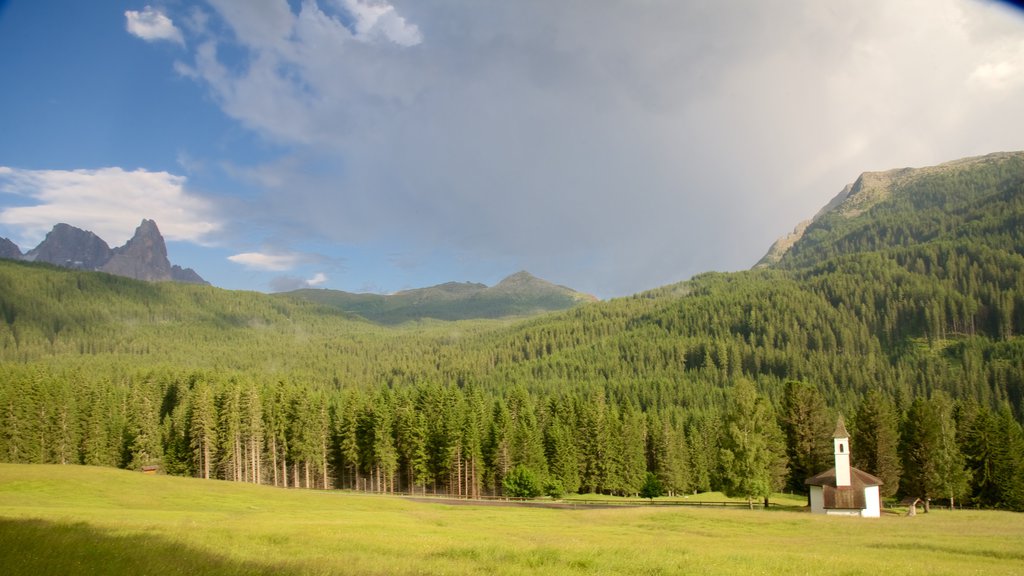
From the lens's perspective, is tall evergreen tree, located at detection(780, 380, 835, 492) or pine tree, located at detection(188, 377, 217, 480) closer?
tall evergreen tree, located at detection(780, 380, 835, 492)

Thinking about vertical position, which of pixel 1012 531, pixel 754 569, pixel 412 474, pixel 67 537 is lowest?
pixel 412 474

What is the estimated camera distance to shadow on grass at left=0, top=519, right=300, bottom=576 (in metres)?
20.5

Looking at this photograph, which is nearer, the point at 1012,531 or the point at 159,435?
the point at 1012,531

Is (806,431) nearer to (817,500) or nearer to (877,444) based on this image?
(877,444)

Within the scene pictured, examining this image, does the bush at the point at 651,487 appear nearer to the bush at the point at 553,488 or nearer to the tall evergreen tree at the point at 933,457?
the bush at the point at 553,488

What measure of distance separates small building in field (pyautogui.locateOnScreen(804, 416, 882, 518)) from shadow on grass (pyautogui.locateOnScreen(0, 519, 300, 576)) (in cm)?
6160

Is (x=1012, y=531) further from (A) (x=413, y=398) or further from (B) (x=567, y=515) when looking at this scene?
(A) (x=413, y=398)

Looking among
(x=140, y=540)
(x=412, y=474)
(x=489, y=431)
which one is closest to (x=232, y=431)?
(x=412, y=474)

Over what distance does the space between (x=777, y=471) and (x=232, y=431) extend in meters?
76.6

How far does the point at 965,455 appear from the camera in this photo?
3115 inches

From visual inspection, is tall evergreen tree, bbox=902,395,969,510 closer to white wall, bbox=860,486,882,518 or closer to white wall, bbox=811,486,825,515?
white wall, bbox=860,486,882,518

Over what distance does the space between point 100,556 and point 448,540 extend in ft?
54.8

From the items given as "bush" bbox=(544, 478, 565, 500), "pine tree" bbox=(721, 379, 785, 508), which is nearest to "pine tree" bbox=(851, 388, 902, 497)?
"pine tree" bbox=(721, 379, 785, 508)

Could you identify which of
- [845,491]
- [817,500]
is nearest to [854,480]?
[845,491]
